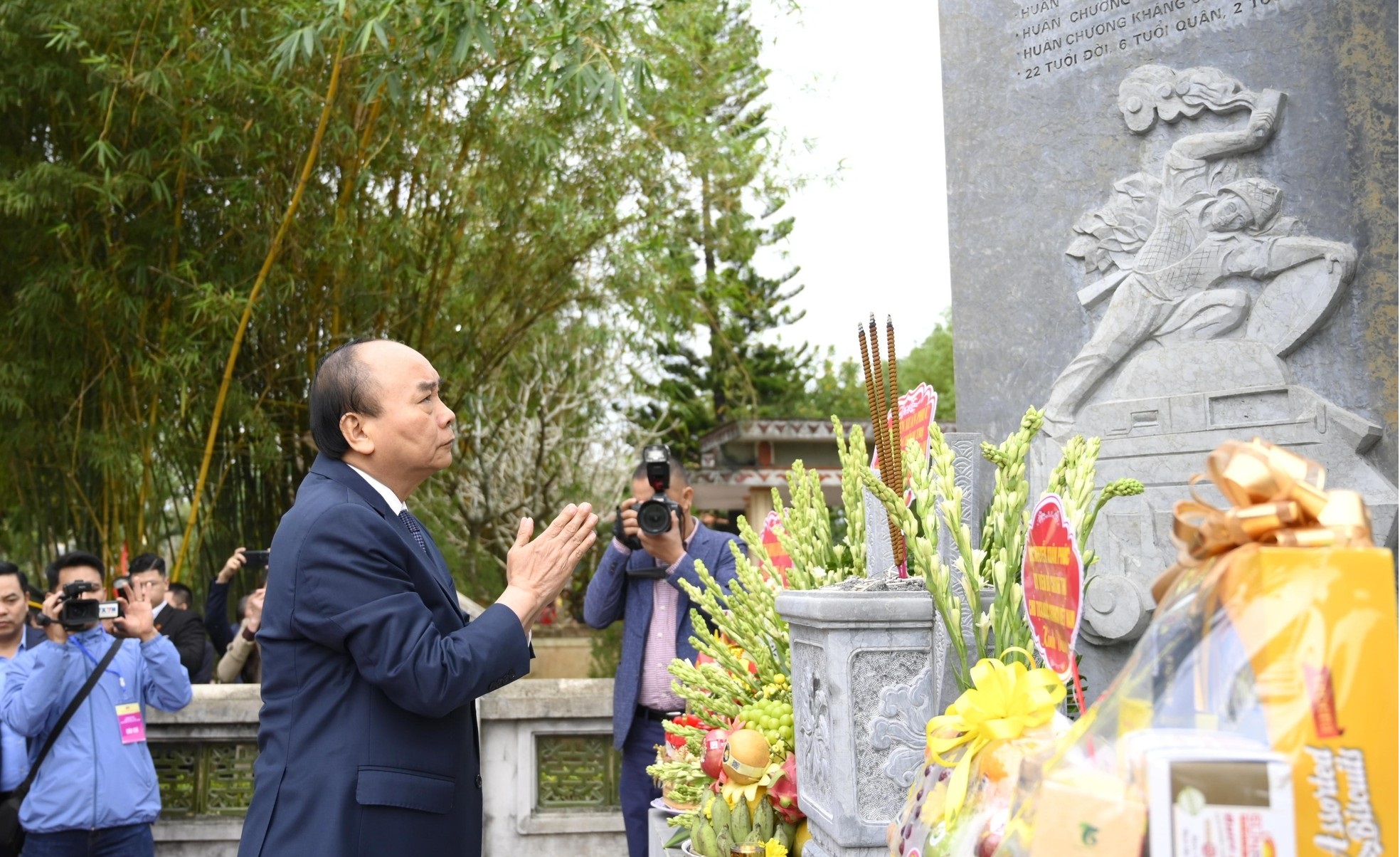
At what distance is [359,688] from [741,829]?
0.71m

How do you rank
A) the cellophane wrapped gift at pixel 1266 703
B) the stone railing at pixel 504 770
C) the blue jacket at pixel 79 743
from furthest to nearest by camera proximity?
1. the stone railing at pixel 504 770
2. the blue jacket at pixel 79 743
3. the cellophane wrapped gift at pixel 1266 703

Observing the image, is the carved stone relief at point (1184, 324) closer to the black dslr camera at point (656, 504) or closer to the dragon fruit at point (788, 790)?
the dragon fruit at point (788, 790)

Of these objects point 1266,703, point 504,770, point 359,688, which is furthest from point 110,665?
point 1266,703

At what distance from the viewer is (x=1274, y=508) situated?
764 mm

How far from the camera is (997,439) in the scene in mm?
2848

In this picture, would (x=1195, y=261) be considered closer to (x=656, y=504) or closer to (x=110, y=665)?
(x=656, y=504)

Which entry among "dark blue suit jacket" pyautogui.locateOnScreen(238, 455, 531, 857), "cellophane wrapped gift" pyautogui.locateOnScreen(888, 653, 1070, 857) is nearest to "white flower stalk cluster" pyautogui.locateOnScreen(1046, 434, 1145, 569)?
"cellophane wrapped gift" pyautogui.locateOnScreen(888, 653, 1070, 857)

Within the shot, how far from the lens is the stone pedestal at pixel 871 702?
1.68 metres

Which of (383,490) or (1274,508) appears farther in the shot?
(383,490)

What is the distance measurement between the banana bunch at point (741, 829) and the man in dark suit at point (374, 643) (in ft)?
1.32

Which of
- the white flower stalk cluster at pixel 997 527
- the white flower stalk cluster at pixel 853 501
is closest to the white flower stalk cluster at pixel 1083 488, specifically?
the white flower stalk cluster at pixel 997 527

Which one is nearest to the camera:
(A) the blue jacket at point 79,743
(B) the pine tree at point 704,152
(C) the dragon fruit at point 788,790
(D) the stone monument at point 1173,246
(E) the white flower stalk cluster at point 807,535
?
(C) the dragon fruit at point 788,790

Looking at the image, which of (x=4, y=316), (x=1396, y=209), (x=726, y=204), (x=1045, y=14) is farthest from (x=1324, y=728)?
(x=726, y=204)

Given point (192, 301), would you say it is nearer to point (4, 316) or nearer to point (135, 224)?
point (135, 224)
